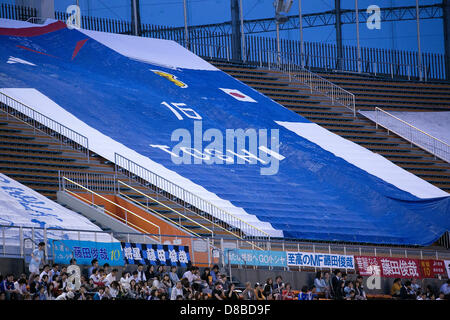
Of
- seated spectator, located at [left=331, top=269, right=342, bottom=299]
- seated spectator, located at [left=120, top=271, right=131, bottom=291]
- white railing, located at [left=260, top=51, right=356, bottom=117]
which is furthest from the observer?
white railing, located at [left=260, top=51, right=356, bottom=117]

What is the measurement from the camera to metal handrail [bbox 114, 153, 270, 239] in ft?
75.9

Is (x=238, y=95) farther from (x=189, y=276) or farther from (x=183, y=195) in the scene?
(x=189, y=276)

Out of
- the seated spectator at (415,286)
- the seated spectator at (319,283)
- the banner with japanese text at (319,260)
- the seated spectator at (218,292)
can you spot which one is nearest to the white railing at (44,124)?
the banner with japanese text at (319,260)

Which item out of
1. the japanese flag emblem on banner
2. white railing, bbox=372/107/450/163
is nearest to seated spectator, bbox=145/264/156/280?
the japanese flag emblem on banner

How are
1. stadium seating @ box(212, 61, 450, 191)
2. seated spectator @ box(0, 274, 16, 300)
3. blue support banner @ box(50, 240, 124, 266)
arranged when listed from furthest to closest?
stadium seating @ box(212, 61, 450, 191) < blue support banner @ box(50, 240, 124, 266) < seated spectator @ box(0, 274, 16, 300)

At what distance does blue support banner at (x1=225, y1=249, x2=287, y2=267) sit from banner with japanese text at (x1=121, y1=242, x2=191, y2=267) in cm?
108

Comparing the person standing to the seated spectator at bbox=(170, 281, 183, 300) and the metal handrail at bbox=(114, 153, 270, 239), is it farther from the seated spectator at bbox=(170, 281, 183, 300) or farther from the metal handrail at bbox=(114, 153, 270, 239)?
the metal handrail at bbox=(114, 153, 270, 239)

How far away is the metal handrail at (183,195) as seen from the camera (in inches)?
910

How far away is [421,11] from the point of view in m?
43.4

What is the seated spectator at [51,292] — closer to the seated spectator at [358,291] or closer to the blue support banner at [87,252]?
the blue support banner at [87,252]

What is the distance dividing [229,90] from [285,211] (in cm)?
869

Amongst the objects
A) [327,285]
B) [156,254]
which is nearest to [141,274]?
[156,254]
